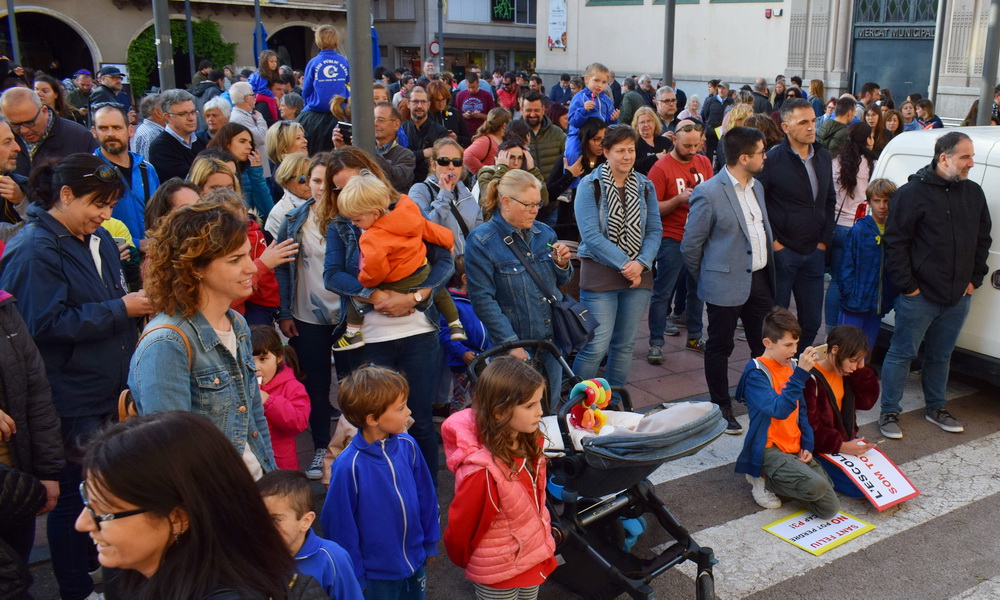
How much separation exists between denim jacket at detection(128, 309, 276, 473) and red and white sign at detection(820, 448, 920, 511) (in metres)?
3.38

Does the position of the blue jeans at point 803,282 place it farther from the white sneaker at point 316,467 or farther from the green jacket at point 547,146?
the white sneaker at point 316,467

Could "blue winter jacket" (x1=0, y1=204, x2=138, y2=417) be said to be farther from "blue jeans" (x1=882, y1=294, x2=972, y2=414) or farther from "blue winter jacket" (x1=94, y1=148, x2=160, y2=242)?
"blue jeans" (x1=882, y1=294, x2=972, y2=414)

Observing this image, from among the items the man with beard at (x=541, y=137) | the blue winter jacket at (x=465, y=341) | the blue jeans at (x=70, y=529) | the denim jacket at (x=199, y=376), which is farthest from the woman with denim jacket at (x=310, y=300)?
the man with beard at (x=541, y=137)

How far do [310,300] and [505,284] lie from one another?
1.15 metres

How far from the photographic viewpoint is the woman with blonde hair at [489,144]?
7750mm

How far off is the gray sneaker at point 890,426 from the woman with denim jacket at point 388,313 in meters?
3.24

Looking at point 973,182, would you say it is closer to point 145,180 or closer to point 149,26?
point 145,180

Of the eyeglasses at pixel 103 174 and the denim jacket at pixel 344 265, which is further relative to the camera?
the denim jacket at pixel 344 265

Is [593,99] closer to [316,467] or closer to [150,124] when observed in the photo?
[150,124]

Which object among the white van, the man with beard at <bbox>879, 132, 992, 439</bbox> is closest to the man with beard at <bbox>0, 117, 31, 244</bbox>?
the man with beard at <bbox>879, 132, 992, 439</bbox>

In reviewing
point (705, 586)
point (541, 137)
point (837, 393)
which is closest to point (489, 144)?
point (541, 137)

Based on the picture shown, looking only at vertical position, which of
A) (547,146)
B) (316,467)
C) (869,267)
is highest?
(547,146)

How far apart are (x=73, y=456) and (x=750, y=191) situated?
4.45 metres

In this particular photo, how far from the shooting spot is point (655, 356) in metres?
7.26
